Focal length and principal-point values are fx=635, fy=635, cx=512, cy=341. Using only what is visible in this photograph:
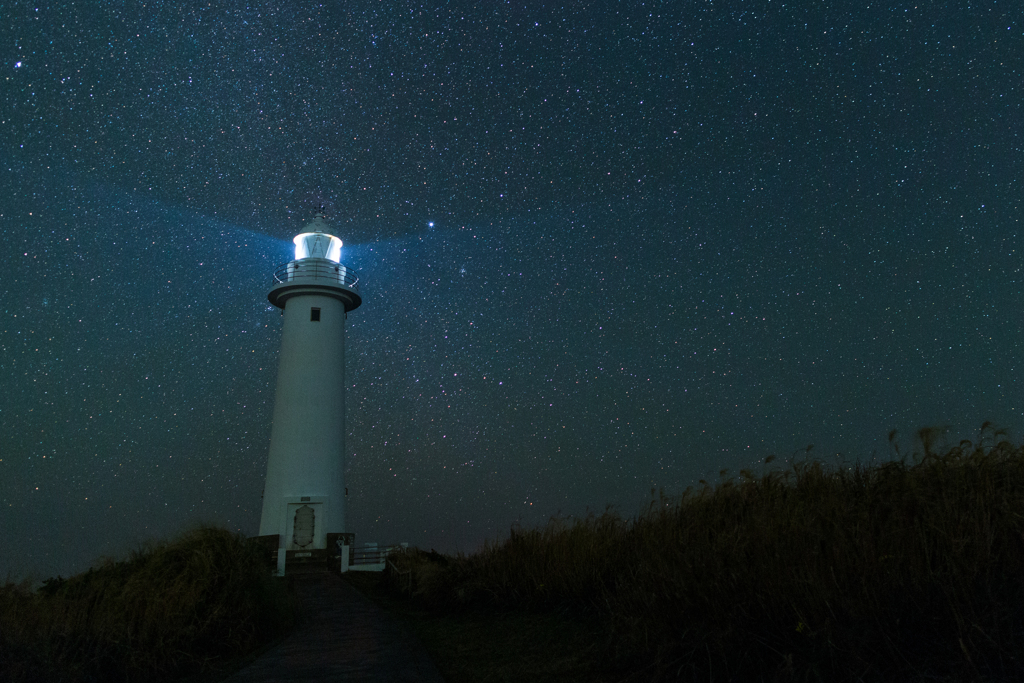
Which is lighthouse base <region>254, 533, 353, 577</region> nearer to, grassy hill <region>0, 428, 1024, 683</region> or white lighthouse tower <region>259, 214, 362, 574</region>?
white lighthouse tower <region>259, 214, 362, 574</region>

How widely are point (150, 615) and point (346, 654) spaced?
1.78 meters

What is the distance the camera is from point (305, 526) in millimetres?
21250

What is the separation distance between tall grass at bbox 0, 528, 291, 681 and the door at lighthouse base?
1412 centimetres

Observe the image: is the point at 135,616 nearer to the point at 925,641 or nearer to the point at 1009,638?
the point at 925,641

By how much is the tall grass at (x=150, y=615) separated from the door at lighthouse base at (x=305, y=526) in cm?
1412

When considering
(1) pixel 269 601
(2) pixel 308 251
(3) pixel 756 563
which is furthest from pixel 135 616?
(2) pixel 308 251

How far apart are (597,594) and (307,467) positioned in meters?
17.8

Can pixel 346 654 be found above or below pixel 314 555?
below

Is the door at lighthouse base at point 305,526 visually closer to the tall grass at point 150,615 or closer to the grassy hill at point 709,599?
the tall grass at point 150,615

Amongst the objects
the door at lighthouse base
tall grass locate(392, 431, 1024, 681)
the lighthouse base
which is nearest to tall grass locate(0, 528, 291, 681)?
tall grass locate(392, 431, 1024, 681)

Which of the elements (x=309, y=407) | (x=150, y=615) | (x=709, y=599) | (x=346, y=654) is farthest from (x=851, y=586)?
(x=309, y=407)

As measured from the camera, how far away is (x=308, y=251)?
24.9m

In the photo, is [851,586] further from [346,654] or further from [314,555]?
[314,555]

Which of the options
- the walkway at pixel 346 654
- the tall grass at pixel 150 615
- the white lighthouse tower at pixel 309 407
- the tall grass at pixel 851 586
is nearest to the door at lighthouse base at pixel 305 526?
the white lighthouse tower at pixel 309 407
